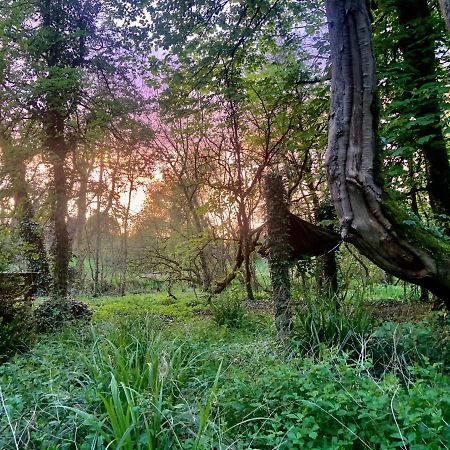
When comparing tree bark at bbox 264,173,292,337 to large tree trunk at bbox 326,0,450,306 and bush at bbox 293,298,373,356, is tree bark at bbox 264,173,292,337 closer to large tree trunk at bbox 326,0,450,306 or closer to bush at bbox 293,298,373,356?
bush at bbox 293,298,373,356

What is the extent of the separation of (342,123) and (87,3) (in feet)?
22.5

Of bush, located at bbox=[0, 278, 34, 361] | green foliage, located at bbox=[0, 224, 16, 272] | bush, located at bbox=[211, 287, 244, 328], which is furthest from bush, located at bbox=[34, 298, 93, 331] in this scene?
bush, located at bbox=[211, 287, 244, 328]

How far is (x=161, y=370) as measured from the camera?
7.73 ft

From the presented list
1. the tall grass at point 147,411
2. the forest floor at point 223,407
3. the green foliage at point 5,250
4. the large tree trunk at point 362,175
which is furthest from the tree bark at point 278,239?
the green foliage at point 5,250

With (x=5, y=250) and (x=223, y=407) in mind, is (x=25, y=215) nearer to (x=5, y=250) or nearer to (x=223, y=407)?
(x=5, y=250)

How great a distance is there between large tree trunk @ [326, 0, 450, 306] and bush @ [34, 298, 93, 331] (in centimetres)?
519

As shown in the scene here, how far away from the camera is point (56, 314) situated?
634cm

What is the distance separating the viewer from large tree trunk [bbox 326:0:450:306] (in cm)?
282

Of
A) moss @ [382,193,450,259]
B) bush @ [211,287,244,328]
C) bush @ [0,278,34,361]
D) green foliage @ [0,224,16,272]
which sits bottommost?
bush @ [211,287,244,328]

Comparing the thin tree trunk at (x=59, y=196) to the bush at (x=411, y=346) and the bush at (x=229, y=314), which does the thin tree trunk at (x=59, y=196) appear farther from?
the bush at (x=411, y=346)

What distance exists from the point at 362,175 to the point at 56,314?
5.52m

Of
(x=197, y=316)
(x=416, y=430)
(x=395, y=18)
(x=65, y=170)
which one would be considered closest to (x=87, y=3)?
(x=65, y=170)

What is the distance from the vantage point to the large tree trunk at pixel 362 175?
282 centimetres

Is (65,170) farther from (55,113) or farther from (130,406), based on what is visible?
(130,406)
